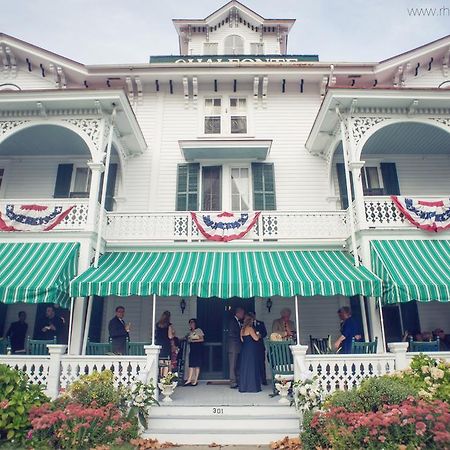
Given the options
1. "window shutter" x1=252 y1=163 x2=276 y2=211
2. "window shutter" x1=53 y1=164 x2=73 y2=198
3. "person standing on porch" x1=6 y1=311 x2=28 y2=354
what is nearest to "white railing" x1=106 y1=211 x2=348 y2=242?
"window shutter" x1=252 y1=163 x2=276 y2=211

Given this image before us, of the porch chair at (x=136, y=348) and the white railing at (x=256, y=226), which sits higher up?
the white railing at (x=256, y=226)

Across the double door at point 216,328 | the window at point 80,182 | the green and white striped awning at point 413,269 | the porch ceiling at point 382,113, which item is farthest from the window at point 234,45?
the double door at point 216,328

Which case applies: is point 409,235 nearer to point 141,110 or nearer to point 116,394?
point 116,394

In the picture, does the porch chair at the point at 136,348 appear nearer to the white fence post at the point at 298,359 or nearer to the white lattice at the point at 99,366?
the white lattice at the point at 99,366

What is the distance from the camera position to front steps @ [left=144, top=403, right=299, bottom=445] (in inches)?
260

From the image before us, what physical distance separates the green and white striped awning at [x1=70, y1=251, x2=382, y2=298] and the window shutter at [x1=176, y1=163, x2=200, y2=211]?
235 cm

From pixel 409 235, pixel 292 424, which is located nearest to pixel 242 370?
pixel 292 424

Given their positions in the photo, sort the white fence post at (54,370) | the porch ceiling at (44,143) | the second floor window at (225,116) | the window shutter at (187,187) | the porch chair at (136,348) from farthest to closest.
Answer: the second floor window at (225,116) < the window shutter at (187,187) < the porch ceiling at (44,143) < the porch chair at (136,348) < the white fence post at (54,370)

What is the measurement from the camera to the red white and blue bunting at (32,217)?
989cm

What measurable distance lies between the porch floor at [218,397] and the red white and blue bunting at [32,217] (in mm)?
5794

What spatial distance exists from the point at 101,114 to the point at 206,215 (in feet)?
14.6

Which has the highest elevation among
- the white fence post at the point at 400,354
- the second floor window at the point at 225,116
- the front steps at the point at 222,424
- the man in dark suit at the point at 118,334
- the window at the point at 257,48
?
the window at the point at 257,48

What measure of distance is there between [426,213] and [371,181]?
9.47ft

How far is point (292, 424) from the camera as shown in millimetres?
6766
